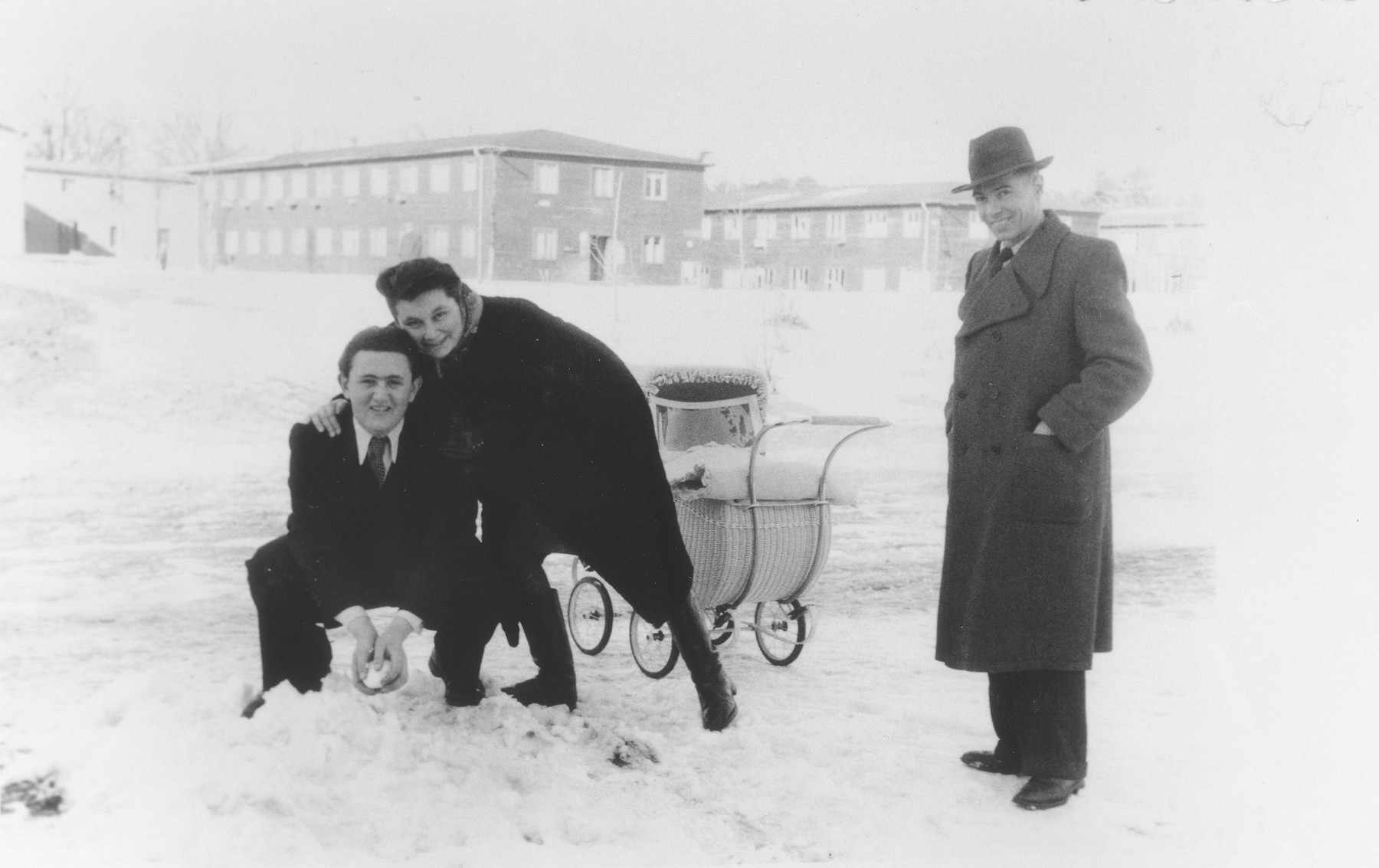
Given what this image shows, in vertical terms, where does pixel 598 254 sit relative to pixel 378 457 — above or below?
above

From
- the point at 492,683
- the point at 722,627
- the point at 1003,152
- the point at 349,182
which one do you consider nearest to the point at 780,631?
the point at 722,627

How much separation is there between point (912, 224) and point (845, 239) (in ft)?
0.81

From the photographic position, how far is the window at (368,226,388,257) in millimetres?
4023

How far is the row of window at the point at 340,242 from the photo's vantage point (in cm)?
401

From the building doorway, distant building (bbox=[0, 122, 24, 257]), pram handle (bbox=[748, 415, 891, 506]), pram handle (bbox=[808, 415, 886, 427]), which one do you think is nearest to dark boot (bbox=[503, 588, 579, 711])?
pram handle (bbox=[748, 415, 891, 506])

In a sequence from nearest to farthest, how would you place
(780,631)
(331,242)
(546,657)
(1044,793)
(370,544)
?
(1044,793), (370,544), (546,657), (331,242), (780,631)

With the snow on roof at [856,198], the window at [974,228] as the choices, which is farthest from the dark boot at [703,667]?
the window at [974,228]

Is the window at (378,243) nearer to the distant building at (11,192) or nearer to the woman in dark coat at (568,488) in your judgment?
the woman in dark coat at (568,488)

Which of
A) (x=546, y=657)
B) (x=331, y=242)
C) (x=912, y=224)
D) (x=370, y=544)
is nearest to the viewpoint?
(x=370, y=544)

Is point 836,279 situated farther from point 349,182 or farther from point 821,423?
point 349,182

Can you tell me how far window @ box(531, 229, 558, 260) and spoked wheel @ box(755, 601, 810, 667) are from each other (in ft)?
4.54

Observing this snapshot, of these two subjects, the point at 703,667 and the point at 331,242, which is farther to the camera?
the point at 331,242

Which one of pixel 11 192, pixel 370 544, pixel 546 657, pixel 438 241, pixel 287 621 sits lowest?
pixel 546 657

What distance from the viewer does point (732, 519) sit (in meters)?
3.91
